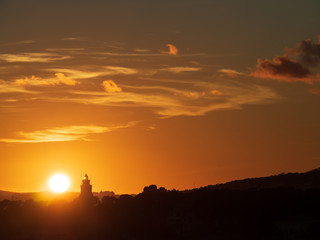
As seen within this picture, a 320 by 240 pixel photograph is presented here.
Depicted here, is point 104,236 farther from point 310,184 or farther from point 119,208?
point 310,184

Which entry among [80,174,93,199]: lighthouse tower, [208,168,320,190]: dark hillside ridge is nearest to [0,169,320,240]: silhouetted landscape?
[80,174,93,199]: lighthouse tower

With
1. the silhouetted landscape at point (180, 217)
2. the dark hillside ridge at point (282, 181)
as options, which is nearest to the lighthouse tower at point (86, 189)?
the silhouetted landscape at point (180, 217)

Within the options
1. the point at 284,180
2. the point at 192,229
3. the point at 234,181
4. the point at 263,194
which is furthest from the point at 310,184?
the point at 192,229

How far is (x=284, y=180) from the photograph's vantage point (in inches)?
5955

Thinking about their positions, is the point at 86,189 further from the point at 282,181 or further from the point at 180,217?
the point at 282,181

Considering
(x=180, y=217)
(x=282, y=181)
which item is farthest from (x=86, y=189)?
(x=282, y=181)

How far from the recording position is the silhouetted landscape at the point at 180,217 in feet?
314

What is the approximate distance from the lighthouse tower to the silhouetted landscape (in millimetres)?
4180

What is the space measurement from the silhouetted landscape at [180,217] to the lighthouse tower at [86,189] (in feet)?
13.7

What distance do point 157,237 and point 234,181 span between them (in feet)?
212

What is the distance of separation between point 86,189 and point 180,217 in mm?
29088

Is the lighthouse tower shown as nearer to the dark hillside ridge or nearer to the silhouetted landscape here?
the silhouetted landscape

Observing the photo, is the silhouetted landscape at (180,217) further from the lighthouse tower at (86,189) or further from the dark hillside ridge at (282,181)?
the dark hillside ridge at (282,181)

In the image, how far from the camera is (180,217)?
102m
